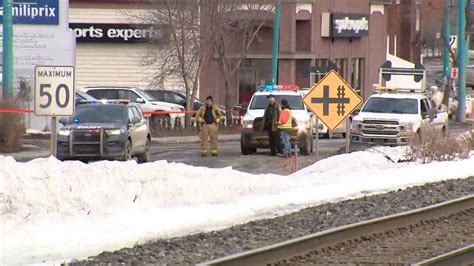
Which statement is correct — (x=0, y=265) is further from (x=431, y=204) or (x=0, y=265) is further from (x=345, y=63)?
(x=345, y=63)

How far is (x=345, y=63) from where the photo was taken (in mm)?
62188

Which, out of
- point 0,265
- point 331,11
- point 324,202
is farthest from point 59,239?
point 331,11

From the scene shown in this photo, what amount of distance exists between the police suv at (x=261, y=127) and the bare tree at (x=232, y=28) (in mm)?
11926

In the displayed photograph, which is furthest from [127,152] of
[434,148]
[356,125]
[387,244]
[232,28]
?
[232,28]

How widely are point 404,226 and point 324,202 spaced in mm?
3033

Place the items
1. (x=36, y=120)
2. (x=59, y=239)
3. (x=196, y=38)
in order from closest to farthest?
(x=59, y=239) → (x=36, y=120) → (x=196, y=38)

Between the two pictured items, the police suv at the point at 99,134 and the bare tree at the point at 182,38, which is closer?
the police suv at the point at 99,134

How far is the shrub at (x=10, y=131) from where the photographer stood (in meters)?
30.5

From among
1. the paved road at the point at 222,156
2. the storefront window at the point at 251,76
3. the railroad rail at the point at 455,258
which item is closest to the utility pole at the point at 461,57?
the storefront window at the point at 251,76

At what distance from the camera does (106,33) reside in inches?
2126

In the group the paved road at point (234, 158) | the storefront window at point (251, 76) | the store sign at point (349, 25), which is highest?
the store sign at point (349, 25)

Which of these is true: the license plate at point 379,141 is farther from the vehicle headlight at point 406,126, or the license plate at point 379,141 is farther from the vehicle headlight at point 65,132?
the vehicle headlight at point 65,132

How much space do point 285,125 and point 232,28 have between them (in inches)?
770

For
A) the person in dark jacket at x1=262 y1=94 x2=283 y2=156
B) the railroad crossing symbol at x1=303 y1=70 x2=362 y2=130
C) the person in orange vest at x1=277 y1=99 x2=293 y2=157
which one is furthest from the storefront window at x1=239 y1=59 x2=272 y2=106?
the railroad crossing symbol at x1=303 y1=70 x2=362 y2=130
